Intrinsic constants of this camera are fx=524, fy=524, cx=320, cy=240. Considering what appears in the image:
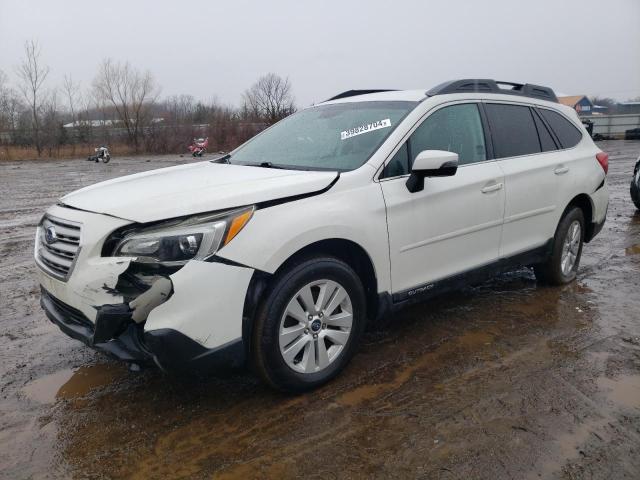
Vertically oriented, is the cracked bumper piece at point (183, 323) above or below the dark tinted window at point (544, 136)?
below

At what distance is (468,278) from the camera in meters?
4.04

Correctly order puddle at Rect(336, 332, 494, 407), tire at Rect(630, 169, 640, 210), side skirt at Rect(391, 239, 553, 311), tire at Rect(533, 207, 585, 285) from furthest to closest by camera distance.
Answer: tire at Rect(630, 169, 640, 210), tire at Rect(533, 207, 585, 285), side skirt at Rect(391, 239, 553, 311), puddle at Rect(336, 332, 494, 407)

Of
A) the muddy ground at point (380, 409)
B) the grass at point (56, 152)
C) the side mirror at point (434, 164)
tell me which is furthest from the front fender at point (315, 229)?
the grass at point (56, 152)

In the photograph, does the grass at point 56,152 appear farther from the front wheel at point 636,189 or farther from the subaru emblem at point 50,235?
the subaru emblem at point 50,235

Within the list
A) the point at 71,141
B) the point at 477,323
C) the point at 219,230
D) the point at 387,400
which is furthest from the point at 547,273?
the point at 71,141

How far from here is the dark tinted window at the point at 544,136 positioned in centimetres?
479

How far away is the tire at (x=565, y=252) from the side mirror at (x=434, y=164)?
6.70 feet

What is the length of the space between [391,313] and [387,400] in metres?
0.63

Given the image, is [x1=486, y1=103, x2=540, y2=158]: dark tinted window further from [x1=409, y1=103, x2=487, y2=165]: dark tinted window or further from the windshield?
the windshield

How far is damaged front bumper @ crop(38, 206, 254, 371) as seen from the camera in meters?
2.61

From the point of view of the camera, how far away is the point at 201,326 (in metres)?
2.67

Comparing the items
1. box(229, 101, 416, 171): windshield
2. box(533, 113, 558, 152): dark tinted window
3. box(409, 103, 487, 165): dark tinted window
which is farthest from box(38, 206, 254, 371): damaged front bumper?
box(533, 113, 558, 152): dark tinted window

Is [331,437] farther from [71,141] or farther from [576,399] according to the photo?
[71,141]

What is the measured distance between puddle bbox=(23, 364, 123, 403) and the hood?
3.85 ft
